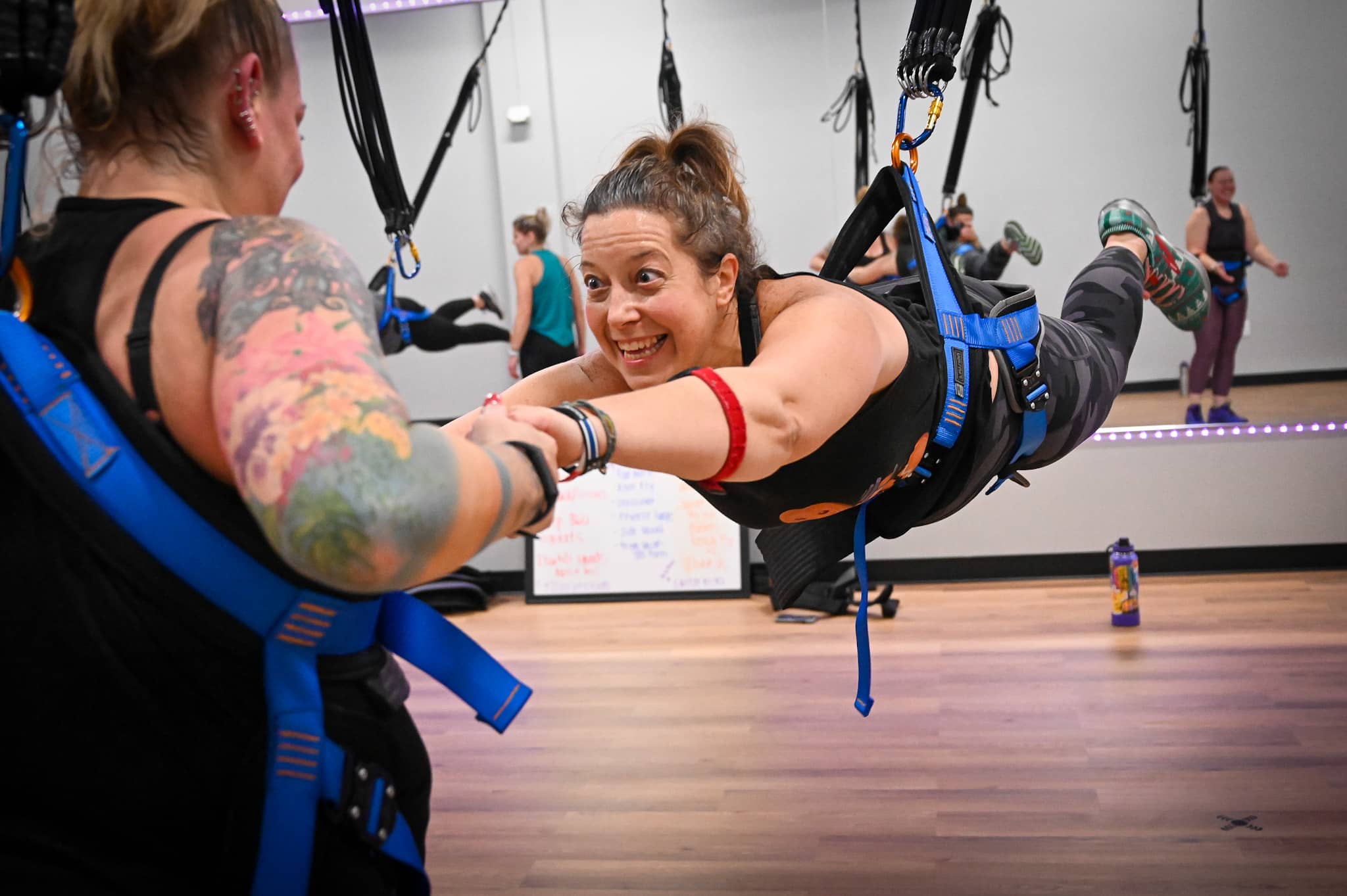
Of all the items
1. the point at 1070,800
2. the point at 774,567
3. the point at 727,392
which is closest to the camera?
the point at 727,392

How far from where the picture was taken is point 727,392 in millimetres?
1356

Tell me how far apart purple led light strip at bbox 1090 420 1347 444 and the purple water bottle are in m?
1.00

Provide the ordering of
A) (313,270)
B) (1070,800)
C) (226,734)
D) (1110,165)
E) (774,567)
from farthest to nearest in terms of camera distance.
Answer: (1110,165)
(1070,800)
(774,567)
(226,734)
(313,270)

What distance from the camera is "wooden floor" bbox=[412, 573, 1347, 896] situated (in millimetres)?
2613

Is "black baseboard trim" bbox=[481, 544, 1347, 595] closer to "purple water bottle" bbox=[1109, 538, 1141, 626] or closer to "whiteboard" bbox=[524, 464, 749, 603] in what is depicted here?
"whiteboard" bbox=[524, 464, 749, 603]

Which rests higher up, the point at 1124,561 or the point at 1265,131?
the point at 1265,131

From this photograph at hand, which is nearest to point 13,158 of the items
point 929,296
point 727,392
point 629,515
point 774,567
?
point 727,392

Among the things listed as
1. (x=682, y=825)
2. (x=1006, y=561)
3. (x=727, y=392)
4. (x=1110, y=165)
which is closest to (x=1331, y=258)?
(x=1110, y=165)

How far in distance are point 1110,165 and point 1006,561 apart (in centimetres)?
219

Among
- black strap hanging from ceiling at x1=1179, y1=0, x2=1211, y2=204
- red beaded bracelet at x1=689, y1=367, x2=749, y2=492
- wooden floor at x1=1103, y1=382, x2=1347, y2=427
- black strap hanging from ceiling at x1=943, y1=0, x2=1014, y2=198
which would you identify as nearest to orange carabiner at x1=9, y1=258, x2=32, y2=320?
red beaded bracelet at x1=689, y1=367, x2=749, y2=492

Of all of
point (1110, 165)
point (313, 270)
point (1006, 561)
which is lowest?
point (1006, 561)

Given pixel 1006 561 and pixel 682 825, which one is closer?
pixel 682 825

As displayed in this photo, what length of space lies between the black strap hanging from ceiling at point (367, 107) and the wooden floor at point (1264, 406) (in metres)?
3.81

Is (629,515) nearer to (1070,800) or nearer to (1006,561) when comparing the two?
(1006,561)
